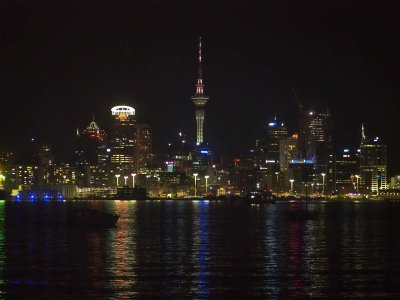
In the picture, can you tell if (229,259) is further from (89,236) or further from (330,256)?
(89,236)

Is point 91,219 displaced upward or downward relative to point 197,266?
upward

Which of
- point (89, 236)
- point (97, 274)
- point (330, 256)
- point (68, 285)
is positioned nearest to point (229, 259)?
point (330, 256)

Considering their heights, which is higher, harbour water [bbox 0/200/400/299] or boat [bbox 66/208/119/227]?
boat [bbox 66/208/119/227]

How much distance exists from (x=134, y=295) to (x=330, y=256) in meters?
21.1

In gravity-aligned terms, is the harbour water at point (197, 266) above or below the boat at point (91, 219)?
below

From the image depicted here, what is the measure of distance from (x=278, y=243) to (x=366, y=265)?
17.9 m

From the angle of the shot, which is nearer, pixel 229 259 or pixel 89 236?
pixel 229 259

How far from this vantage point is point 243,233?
7925 cm

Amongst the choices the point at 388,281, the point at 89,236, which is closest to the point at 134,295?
the point at 388,281

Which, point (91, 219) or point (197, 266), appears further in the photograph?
point (91, 219)

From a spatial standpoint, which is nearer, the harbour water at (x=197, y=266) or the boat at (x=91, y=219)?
the harbour water at (x=197, y=266)

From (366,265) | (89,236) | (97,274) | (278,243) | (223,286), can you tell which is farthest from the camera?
(89,236)

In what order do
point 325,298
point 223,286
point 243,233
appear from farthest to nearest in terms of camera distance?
point 243,233 → point 223,286 → point 325,298

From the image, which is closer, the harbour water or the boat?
the harbour water
